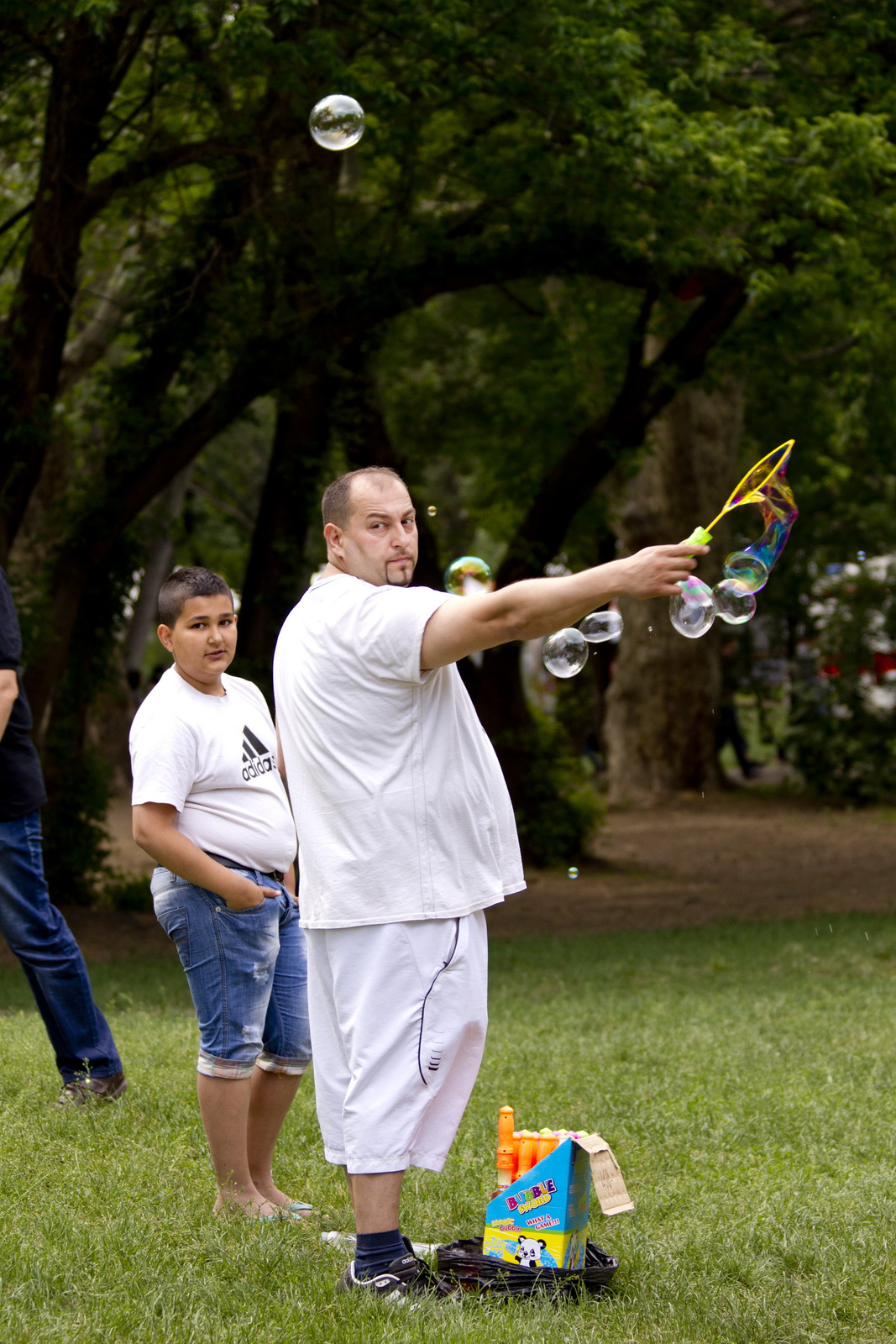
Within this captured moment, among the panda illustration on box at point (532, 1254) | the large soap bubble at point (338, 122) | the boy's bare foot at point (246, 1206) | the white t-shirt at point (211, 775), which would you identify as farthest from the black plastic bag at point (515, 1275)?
the large soap bubble at point (338, 122)

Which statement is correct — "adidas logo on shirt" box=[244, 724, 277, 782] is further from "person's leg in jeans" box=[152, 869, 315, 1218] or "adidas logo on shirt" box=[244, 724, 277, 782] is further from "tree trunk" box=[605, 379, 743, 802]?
"tree trunk" box=[605, 379, 743, 802]

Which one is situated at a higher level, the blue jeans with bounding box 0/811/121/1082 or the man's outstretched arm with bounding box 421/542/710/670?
the man's outstretched arm with bounding box 421/542/710/670

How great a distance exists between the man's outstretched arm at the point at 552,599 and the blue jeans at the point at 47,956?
2.38m

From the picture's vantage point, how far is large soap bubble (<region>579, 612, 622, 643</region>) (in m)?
4.02

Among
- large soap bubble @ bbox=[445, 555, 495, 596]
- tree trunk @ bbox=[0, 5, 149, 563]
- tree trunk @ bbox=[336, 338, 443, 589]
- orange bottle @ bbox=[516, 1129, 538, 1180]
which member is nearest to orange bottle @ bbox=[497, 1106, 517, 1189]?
orange bottle @ bbox=[516, 1129, 538, 1180]

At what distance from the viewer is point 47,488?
16.6 meters

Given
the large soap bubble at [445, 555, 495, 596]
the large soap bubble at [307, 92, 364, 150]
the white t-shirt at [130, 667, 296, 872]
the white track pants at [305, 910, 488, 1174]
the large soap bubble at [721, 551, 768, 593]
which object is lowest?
the white track pants at [305, 910, 488, 1174]

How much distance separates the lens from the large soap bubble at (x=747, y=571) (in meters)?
3.95

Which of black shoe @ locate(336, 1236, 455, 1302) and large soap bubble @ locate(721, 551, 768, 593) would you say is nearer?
black shoe @ locate(336, 1236, 455, 1302)

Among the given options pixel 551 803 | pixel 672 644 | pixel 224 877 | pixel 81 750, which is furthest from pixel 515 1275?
pixel 672 644

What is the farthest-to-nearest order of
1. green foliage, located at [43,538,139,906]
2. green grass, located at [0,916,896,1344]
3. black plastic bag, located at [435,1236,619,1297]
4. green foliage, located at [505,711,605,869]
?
green foliage, located at [505,711,605,869] → green foliage, located at [43,538,139,906] → black plastic bag, located at [435,1236,619,1297] → green grass, located at [0,916,896,1344]

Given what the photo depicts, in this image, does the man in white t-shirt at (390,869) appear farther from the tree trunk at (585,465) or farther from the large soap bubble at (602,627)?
the tree trunk at (585,465)

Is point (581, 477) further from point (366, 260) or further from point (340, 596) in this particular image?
point (340, 596)

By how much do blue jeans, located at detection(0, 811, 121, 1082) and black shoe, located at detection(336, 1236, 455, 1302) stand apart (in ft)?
6.35
